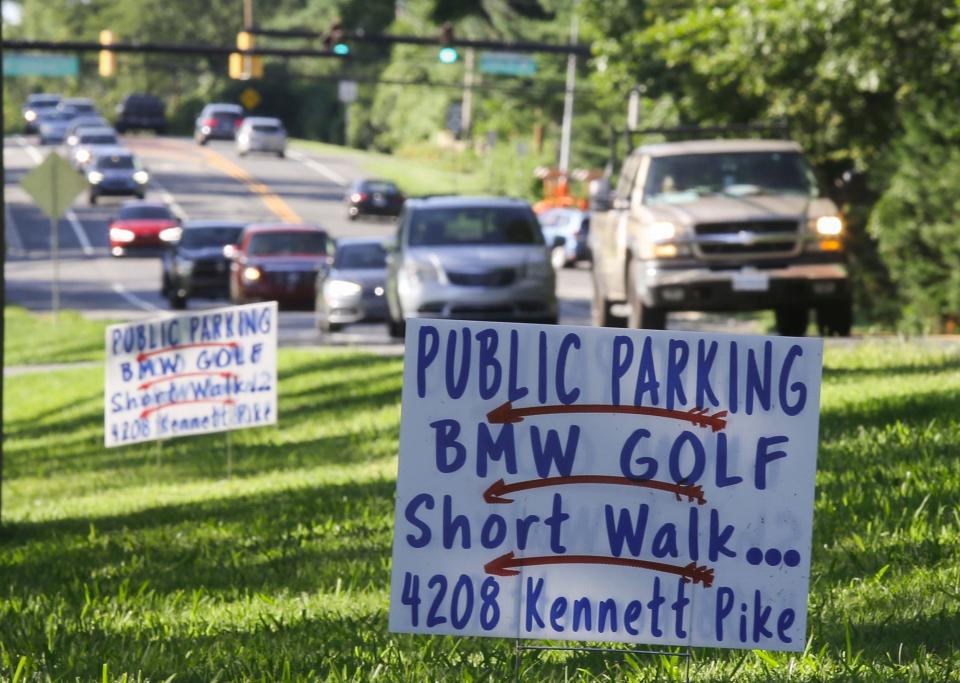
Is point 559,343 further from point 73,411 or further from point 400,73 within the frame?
point 400,73

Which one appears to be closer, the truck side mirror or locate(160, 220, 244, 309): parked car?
the truck side mirror

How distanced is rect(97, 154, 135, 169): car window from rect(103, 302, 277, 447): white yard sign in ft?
176

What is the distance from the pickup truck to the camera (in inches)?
616

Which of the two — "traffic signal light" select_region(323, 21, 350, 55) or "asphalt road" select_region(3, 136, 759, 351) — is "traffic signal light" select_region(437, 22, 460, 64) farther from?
"asphalt road" select_region(3, 136, 759, 351)

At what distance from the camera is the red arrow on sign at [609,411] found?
14.3 ft

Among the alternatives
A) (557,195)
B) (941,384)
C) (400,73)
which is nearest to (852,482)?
(941,384)

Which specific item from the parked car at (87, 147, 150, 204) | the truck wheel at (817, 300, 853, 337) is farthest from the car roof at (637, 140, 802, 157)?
the parked car at (87, 147, 150, 204)

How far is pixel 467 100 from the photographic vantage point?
9394cm

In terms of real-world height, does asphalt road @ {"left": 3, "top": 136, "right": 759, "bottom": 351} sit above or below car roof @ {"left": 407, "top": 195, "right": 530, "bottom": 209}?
below

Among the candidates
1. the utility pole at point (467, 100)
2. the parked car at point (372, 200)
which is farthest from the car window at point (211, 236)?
the utility pole at point (467, 100)

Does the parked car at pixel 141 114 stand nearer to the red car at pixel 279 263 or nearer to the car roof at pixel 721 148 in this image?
the red car at pixel 279 263

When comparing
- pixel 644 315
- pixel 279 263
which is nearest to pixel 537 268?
pixel 644 315

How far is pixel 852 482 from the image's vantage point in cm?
764

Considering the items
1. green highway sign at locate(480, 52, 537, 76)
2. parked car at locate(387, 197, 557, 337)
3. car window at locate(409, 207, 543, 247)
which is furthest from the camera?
green highway sign at locate(480, 52, 537, 76)
